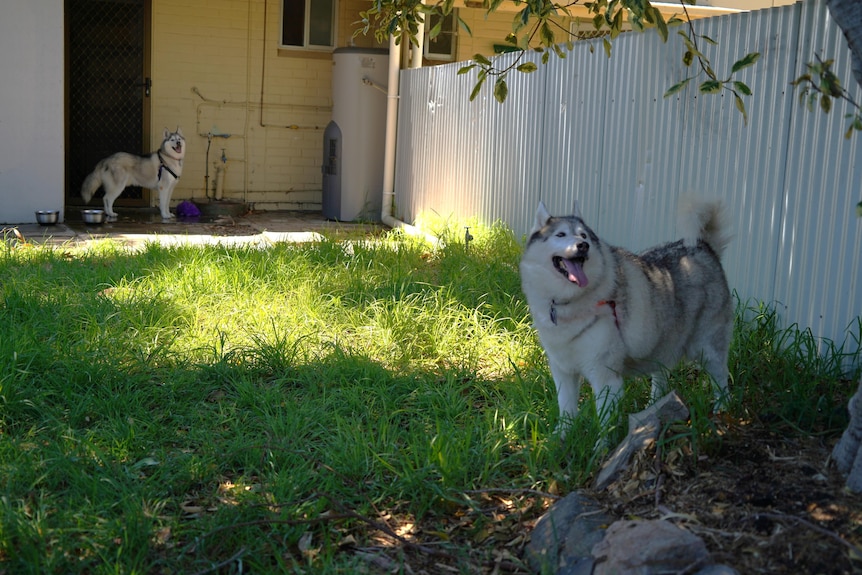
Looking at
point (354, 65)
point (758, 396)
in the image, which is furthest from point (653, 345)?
point (354, 65)

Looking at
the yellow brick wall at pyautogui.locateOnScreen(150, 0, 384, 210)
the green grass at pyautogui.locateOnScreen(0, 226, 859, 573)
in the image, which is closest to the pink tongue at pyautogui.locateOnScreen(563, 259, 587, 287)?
the green grass at pyautogui.locateOnScreen(0, 226, 859, 573)

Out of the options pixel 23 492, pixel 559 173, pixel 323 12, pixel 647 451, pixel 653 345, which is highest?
pixel 323 12

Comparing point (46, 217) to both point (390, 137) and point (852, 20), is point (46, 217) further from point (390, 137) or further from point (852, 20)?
point (852, 20)

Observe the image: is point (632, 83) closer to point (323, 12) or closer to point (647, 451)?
point (647, 451)

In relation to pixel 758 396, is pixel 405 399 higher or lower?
lower

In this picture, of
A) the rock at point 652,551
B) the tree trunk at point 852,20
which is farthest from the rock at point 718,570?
the tree trunk at point 852,20

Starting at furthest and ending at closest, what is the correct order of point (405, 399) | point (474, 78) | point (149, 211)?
point (149, 211) → point (474, 78) → point (405, 399)

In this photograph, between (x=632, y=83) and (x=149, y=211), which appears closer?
(x=632, y=83)

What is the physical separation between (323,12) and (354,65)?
1684 mm

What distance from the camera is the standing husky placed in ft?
40.9

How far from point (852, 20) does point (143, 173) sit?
1105 cm

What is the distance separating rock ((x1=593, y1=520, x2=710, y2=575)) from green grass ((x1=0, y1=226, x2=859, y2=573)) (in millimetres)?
803

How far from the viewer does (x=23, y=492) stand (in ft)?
12.4

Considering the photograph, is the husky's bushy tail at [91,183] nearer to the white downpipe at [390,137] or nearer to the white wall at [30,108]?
the white wall at [30,108]
